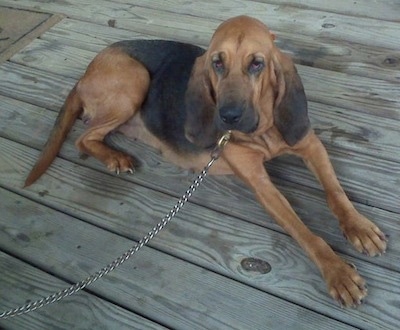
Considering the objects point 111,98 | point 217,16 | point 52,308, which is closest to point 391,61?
point 217,16

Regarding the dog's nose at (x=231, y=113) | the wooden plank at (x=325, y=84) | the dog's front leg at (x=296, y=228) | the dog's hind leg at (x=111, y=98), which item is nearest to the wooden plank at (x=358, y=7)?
the wooden plank at (x=325, y=84)

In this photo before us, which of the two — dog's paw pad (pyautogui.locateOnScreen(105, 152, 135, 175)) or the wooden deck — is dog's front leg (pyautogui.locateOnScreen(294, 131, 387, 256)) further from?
dog's paw pad (pyautogui.locateOnScreen(105, 152, 135, 175))

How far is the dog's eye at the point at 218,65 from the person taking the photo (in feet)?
7.84

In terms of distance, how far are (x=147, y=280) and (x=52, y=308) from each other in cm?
43

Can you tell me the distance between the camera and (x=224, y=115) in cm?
231

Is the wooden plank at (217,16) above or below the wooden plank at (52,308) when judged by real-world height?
above

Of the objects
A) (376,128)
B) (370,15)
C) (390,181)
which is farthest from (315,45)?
(390,181)

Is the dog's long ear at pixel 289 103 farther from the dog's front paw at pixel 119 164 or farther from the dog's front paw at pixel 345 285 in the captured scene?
the dog's front paw at pixel 119 164

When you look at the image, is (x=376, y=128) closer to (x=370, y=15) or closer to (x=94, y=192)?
(x=370, y=15)

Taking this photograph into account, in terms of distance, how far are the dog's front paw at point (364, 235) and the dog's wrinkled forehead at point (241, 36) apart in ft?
2.76

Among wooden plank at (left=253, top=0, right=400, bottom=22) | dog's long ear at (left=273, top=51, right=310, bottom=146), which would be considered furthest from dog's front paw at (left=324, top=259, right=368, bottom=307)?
wooden plank at (left=253, top=0, right=400, bottom=22)

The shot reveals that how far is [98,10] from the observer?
4461 millimetres

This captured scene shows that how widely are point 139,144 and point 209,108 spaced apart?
2.39 ft

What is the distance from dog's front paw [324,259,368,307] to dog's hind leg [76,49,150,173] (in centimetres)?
125
